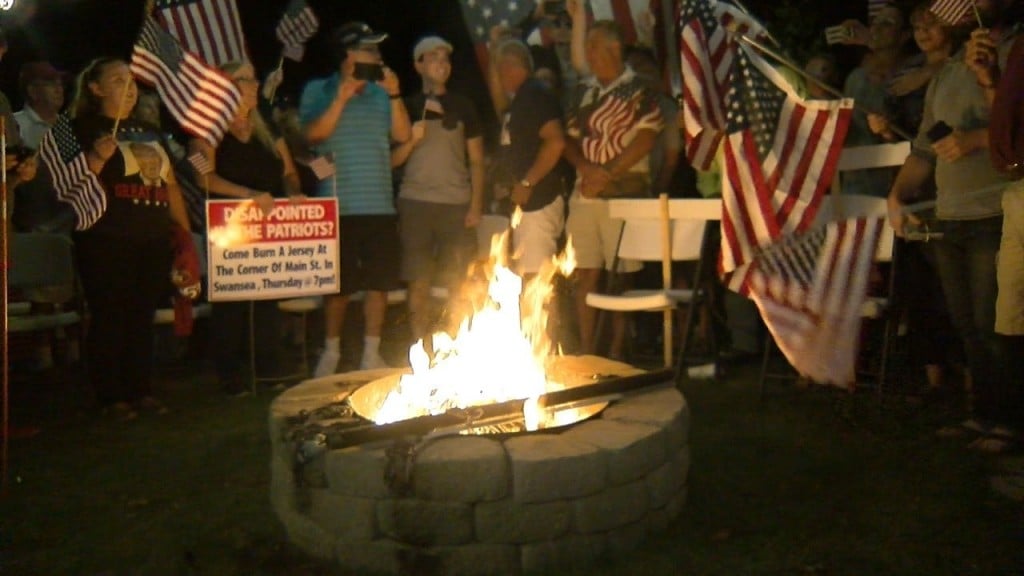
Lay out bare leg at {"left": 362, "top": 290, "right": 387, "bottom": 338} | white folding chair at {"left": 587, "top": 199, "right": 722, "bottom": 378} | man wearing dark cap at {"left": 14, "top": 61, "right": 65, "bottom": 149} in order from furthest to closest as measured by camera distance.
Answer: man wearing dark cap at {"left": 14, "top": 61, "right": 65, "bottom": 149}
bare leg at {"left": 362, "top": 290, "right": 387, "bottom": 338}
white folding chair at {"left": 587, "top": 199, "right": 722, "bottom": 378}

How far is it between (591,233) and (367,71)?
2012mm

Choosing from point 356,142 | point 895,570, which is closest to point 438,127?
point 356,142

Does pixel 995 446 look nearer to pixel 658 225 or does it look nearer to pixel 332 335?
pixel 658 225

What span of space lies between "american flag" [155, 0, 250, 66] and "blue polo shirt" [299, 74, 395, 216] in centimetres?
74

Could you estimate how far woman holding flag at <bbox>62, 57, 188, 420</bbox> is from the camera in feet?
22.5

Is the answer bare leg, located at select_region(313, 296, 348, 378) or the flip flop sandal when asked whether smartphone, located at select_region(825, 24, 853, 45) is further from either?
bare leg, located at select_region(313, 296, 348, 378)

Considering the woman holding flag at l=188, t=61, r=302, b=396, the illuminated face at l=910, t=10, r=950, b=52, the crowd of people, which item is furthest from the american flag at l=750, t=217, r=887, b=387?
the woman holding flag at l=188, t=61, r=302, b=396

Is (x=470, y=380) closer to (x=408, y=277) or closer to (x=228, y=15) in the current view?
(x=408, y=277)

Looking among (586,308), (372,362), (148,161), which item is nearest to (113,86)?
(148,161)

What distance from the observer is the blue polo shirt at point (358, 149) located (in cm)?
815

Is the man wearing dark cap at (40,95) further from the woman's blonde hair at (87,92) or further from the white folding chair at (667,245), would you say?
the white folding chair at (667,245)

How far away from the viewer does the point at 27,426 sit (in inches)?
277

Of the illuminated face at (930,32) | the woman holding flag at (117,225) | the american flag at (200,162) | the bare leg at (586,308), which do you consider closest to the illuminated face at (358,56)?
the american flag at (200,162)

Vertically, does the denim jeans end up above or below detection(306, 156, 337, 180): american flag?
below
